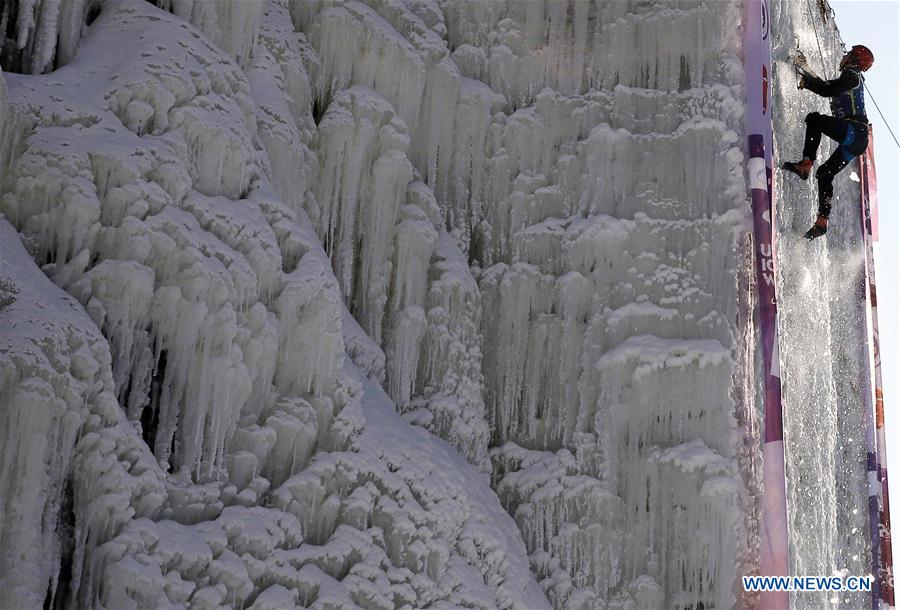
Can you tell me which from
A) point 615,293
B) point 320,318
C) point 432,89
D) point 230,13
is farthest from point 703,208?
point 230,13

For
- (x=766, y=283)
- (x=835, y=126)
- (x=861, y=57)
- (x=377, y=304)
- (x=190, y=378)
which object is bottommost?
(x=190, y=378)

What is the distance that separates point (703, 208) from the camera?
808 cm

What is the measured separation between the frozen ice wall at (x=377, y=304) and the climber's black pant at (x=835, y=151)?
106cm

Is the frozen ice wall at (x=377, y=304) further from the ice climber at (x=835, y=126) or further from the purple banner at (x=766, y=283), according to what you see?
the ice climber at (x=835, y=126)

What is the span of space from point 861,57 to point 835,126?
0.73 m

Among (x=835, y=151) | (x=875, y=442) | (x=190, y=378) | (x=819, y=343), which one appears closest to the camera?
(x=190, y=378)

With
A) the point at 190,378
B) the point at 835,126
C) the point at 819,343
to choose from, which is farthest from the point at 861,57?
the point at 190,378

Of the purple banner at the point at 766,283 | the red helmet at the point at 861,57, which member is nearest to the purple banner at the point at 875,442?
the red helmet at the point at 861,57

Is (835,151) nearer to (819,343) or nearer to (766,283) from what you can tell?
(819,343)

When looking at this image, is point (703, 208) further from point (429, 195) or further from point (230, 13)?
point (230, 13)

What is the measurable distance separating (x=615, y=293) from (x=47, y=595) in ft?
13.5

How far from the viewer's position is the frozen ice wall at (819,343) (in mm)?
8664

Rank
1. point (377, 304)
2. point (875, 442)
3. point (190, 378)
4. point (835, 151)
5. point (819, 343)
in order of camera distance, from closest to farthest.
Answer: point (190, 378)
point (377, 304)
point (835, 151)
point (819, 343)
point (875, 442)

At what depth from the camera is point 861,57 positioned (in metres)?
9.38
